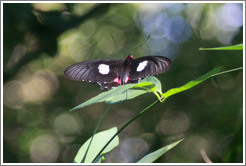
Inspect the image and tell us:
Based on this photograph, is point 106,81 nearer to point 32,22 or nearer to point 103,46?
point 32,22

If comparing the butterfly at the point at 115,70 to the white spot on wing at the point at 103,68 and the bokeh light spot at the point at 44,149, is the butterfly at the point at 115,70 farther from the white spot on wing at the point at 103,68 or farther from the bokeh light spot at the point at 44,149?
the bokeh light spot at the point at 44,149

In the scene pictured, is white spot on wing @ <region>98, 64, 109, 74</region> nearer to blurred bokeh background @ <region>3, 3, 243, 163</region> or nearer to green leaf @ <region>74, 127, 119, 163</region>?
green leaf @ <region>74, 127, 119, 163</region>

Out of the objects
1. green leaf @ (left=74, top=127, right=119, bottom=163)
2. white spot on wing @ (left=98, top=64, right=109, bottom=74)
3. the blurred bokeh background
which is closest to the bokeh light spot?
the blurred bokeh background

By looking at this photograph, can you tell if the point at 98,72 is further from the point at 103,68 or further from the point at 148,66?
the point at 148,66

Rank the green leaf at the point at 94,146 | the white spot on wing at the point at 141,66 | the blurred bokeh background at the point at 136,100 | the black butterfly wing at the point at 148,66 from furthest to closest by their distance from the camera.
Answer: the blurred bokeh background at the point at 136,100
the white spot on wing at the point at 141,66
the black butterfly wing at the point at 148,66
the green leaf at the point at 94,146

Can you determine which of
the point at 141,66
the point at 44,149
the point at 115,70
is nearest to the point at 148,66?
the point at 141,66

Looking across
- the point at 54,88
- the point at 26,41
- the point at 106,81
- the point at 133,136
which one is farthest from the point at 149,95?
the point at 106,81

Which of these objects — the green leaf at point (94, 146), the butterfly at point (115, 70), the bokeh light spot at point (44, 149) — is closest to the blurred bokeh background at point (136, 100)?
the bokeh light spot at point (44, 149)
